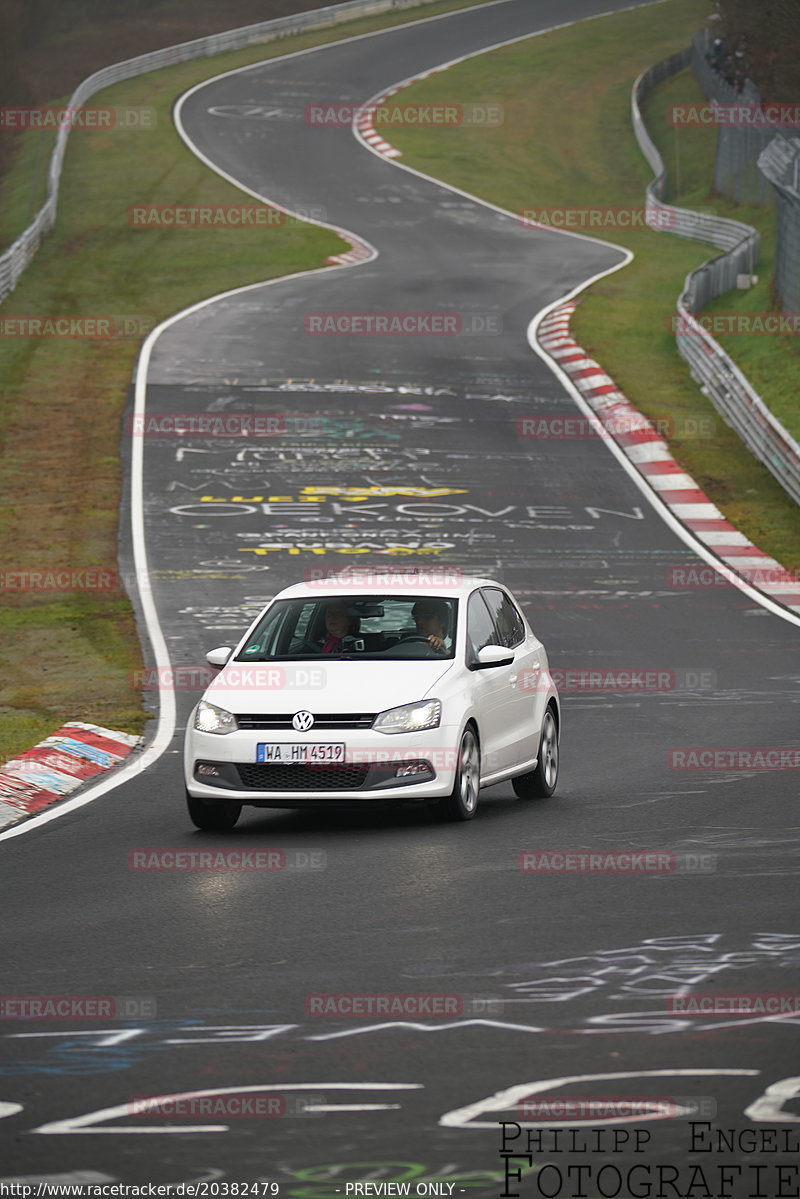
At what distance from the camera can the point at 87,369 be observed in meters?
39.8

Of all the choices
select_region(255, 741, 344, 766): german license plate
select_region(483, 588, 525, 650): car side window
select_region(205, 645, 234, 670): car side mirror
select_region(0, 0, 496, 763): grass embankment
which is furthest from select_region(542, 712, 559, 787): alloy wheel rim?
select_region(0, 0, 496, 763): grass embankment

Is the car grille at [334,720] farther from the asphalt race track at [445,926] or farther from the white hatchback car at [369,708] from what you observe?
the asphalt race track at [445,926]

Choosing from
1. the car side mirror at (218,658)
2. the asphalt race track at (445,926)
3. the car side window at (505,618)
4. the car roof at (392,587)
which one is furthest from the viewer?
the car side window at (505,618)

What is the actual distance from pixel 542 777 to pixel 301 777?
2.26m

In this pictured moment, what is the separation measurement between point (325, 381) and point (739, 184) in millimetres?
28319

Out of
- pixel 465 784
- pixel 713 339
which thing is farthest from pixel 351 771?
pixel 713 339

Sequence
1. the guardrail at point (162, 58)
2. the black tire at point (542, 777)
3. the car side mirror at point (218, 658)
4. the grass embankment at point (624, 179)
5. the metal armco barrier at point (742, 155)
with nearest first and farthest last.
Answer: the car side mirror at point (218, 658) → the black tire at point (542, 777) → the grass embankment at point (624, 179) → the guardrail at point (162, 58) → the metal armco barrier at point (742, 155)

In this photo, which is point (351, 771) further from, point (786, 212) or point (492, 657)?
point (786, 212)

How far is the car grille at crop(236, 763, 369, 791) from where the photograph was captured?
1207 centimetres

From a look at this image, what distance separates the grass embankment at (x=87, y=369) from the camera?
20109 mm

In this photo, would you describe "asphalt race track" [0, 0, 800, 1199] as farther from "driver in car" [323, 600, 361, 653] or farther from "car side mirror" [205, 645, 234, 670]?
"driver in car" [323, 600, 361, 653]

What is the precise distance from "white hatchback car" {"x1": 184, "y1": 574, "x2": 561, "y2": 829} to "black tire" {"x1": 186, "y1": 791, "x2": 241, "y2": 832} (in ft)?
0.03

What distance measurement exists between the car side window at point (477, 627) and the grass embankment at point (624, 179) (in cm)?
1335

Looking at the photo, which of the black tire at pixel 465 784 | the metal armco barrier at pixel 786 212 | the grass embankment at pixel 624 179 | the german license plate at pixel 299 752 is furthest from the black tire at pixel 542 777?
the metal armco barrier at pixel 786 212
